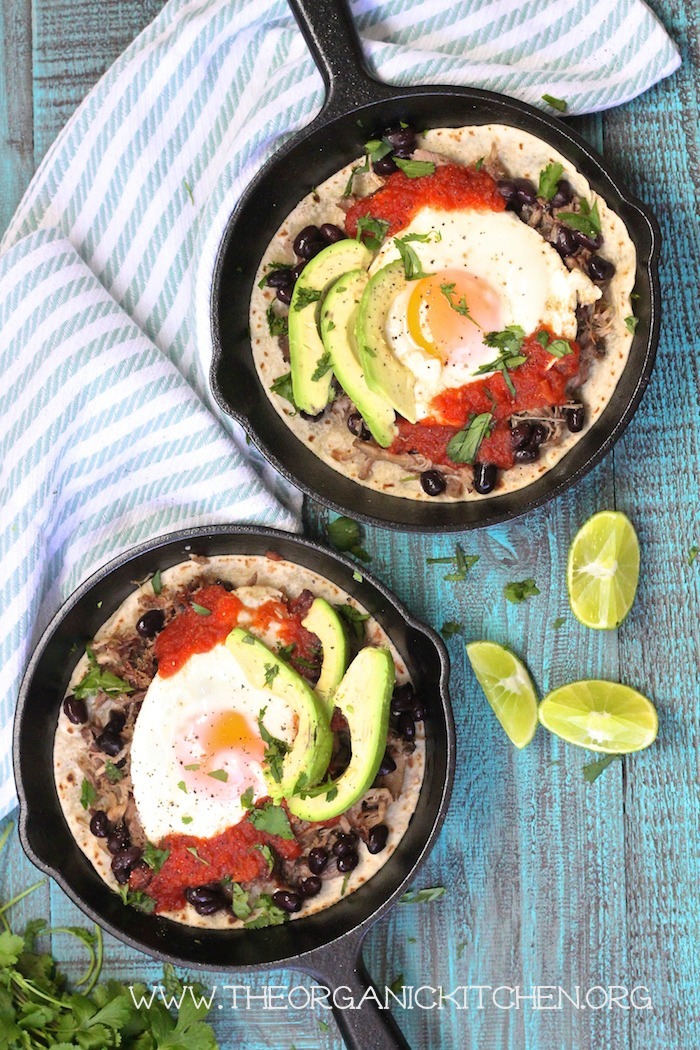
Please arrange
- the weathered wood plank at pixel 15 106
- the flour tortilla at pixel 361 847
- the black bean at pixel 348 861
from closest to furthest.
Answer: the black bean at pixel 348 861
the flour tortilla at pixel 361 847
the weathered wood plank at pixel 15 106

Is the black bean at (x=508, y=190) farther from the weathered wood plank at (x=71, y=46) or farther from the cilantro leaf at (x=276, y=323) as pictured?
the weathered wood plank at (x=71, y=46)

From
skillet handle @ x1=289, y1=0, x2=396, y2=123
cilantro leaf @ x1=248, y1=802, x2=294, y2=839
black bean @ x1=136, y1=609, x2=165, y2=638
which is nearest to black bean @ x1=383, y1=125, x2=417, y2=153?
skillet handle @ x1=289, y1=0, x2=396, y2=123

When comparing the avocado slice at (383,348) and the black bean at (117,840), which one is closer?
the avocado slice at (383,348)

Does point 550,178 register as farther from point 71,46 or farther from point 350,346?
point 71,46

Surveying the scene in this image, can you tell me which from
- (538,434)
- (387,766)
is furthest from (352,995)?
(538,434)

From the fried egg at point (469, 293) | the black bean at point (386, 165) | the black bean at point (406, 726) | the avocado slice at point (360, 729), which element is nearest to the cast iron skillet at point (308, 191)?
the black bean at point (386, 165)

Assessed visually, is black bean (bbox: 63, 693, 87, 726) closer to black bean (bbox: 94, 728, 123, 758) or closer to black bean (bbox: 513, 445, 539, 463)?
black bean (bbox: 94, 728, 123, 758)
